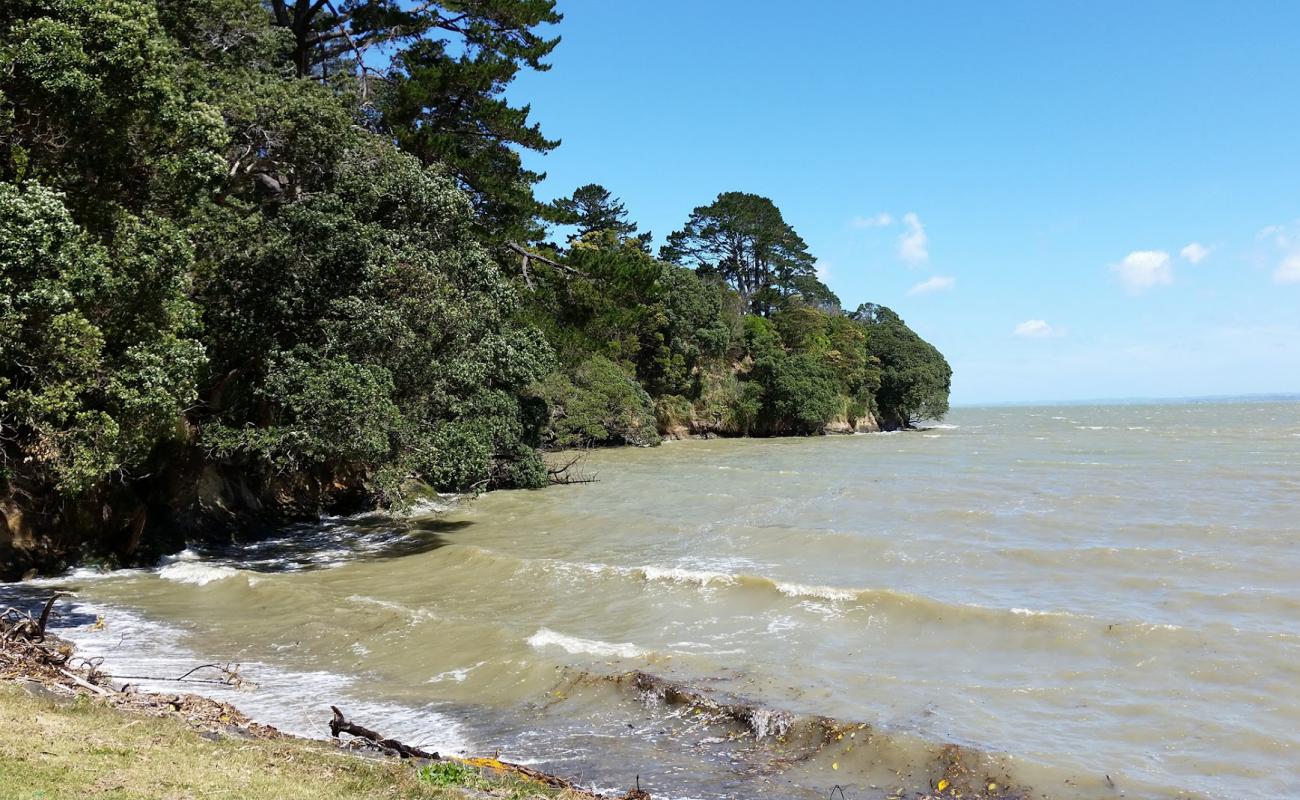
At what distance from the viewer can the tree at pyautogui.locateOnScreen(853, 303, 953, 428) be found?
6312 cm

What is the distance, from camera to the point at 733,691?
333 inches

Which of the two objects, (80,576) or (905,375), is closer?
(80,576)

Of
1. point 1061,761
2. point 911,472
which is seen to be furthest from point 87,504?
point 911,472

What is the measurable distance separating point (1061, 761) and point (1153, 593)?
22.2ft

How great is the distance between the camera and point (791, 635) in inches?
419

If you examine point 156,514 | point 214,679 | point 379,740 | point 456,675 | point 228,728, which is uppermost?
point 156,514

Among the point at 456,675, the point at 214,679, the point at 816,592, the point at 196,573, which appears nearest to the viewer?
the point at 214,679

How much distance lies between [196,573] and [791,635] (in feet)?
31.8

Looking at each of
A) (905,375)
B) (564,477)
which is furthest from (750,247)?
(564,477)

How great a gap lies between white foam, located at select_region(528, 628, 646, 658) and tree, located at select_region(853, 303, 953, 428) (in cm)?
5579

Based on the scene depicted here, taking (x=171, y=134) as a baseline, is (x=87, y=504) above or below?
below

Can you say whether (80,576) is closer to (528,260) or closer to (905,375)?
(528,260)

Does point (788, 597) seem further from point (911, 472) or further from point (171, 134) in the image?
point (911, 472)

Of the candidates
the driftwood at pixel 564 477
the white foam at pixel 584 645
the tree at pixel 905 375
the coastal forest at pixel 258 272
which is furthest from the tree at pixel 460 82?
A: the tree at pixel 905 375
